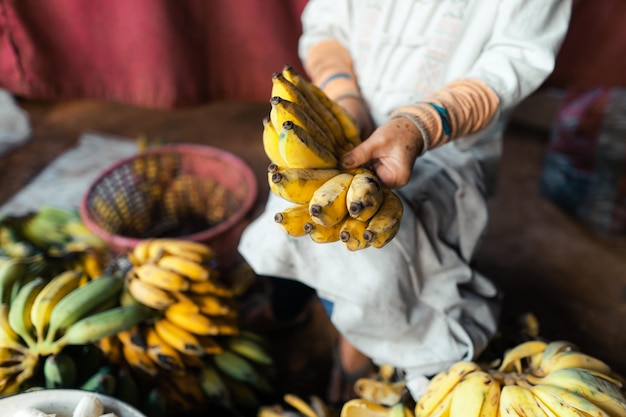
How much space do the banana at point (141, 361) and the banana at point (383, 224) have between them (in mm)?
745

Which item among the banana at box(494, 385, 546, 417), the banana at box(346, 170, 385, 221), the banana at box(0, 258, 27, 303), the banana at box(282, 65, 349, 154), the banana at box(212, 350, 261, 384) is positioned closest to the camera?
the banana at box(346, 170, 385, 221)

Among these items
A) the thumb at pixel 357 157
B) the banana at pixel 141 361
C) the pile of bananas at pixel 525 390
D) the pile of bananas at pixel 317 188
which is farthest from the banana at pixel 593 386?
the banana at pixel 141 361

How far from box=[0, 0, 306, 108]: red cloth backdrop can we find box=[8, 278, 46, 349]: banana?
3.50ft

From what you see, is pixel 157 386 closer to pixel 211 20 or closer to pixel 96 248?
pixel 96 248

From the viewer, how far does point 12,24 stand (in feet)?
6.04

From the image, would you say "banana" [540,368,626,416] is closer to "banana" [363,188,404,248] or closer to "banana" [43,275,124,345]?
"banana" [363,188,404,248]

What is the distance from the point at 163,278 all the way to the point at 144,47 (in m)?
1.09

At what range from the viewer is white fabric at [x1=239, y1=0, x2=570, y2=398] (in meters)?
1.06

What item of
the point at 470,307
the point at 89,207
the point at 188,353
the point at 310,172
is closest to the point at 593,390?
the point at 470,307

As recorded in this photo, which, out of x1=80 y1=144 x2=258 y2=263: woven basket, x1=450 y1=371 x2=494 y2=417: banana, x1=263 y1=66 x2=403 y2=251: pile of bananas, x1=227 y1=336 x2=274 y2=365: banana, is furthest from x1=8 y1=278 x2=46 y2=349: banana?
Answer: x1=450 y1=371 x2=494 y2=417: banana

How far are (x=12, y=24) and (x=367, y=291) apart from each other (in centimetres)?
170

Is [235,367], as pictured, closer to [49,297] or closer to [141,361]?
[141,361]

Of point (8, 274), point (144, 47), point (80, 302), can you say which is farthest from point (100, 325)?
point (144, 47)

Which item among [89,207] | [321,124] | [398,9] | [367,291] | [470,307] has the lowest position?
[89,207]
